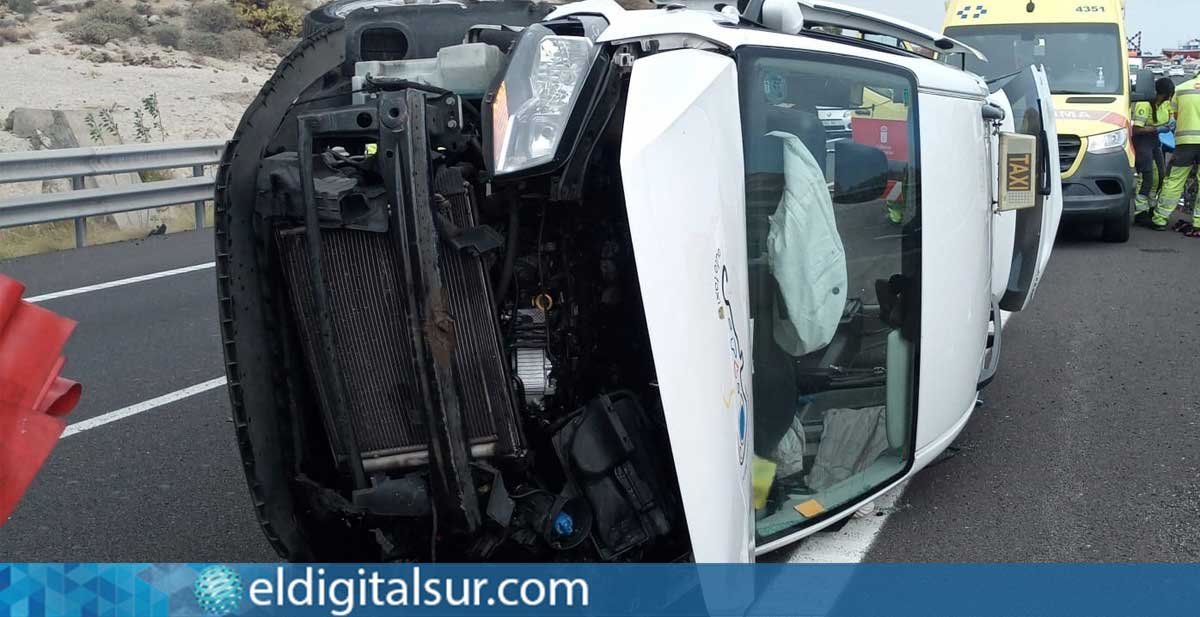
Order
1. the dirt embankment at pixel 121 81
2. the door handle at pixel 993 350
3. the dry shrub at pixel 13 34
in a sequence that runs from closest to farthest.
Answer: the door handle at pixel 993 350 → the dirt embankment at pixel 121 81 → the dry shrub at pixel 13 34

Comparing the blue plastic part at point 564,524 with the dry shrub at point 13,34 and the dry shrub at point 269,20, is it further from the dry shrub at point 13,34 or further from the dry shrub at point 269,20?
the dry shrub at point 269,20

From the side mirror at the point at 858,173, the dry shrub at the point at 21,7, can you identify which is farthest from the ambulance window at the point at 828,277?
the dry shrub at the point at 21,7

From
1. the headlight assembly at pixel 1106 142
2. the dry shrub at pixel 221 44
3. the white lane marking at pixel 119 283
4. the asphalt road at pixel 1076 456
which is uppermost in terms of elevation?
the dry shrub at pixel 221 44

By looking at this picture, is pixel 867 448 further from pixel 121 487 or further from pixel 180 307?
pixel 180 307

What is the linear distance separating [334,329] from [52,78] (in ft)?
91.9

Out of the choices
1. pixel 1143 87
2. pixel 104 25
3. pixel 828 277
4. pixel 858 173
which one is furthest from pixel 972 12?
pixel 104 25

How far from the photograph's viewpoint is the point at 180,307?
816 cm

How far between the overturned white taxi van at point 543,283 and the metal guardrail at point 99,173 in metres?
8.51

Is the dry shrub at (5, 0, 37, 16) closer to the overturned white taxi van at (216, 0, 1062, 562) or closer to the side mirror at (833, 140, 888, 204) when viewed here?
the overturned white taxi van at (216, 0, 1062, 562)

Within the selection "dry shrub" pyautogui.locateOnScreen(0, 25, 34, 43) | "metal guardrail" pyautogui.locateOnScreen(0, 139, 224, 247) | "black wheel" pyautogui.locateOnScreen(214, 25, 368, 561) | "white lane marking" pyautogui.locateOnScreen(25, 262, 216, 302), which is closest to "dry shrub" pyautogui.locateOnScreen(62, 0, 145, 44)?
"dry shrub" pyautogui.locateOnScreen(0, 25, 34, 43)

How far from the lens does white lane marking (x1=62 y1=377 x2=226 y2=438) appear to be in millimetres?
5371

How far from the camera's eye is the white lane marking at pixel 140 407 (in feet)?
17.6

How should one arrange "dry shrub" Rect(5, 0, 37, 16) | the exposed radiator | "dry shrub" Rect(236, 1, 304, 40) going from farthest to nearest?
1. "dry shrub" Rect(236, 1, 304, 40)
2. "dry shrub" Rect(5, 0, 37, 16)
3. the exposed radiator

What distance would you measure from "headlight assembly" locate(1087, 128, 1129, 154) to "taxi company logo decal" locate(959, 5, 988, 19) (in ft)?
6.28
